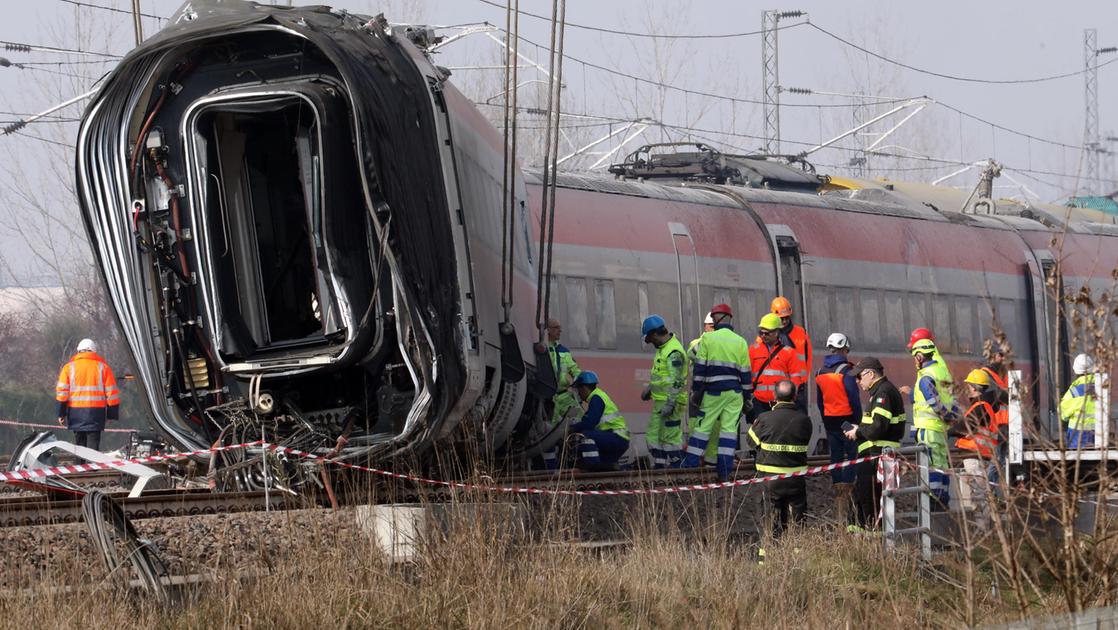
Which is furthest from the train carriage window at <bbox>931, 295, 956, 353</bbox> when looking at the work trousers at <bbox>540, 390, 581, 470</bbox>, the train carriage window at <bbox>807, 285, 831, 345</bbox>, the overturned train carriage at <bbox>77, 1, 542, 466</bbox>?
the overturned train carriage at <bbox>77, 1, 542, 466</bbox>

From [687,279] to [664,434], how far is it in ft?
11.0

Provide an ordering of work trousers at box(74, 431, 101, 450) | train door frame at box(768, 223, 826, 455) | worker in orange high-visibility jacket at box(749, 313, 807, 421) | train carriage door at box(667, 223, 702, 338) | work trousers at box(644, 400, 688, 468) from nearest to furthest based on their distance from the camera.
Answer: worker in orange high-visibility jacket at box(749, 313, 807, 421)
work trousers at box(644, 400, 688, 468)
train carriage door at box(667, 223, 702, 338)
work trousers at box(74, 431, 101, 450)
train door frame at box(768, 223, 826, 455)

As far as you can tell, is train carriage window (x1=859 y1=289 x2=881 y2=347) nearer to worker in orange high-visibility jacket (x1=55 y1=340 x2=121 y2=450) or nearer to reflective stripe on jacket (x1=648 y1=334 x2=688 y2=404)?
reflective stripe on jacket (x1=648 y1=334 x2=688 y2=404)

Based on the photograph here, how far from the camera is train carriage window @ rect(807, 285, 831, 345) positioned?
58.3 ft

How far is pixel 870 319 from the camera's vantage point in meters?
18.7

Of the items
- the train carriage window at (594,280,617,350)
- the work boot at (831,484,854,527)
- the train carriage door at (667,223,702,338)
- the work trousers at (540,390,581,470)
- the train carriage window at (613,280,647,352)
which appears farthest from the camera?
the train carriage door at (667,223,702,338)

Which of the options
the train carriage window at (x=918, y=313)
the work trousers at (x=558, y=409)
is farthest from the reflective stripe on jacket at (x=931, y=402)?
the train carriage window at (x=918, y=313)

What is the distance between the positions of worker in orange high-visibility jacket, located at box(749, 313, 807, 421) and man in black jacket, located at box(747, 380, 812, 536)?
2.89 m

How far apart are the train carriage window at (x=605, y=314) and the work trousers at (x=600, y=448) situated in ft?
8.40

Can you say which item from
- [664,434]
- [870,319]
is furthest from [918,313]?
[664,434]

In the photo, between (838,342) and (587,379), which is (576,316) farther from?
(838,342)

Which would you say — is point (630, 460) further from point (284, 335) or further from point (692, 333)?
point (284, 335)

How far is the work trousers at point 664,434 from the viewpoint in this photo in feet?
44.1

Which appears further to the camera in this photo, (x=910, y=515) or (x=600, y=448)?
(x=600, y=448)
